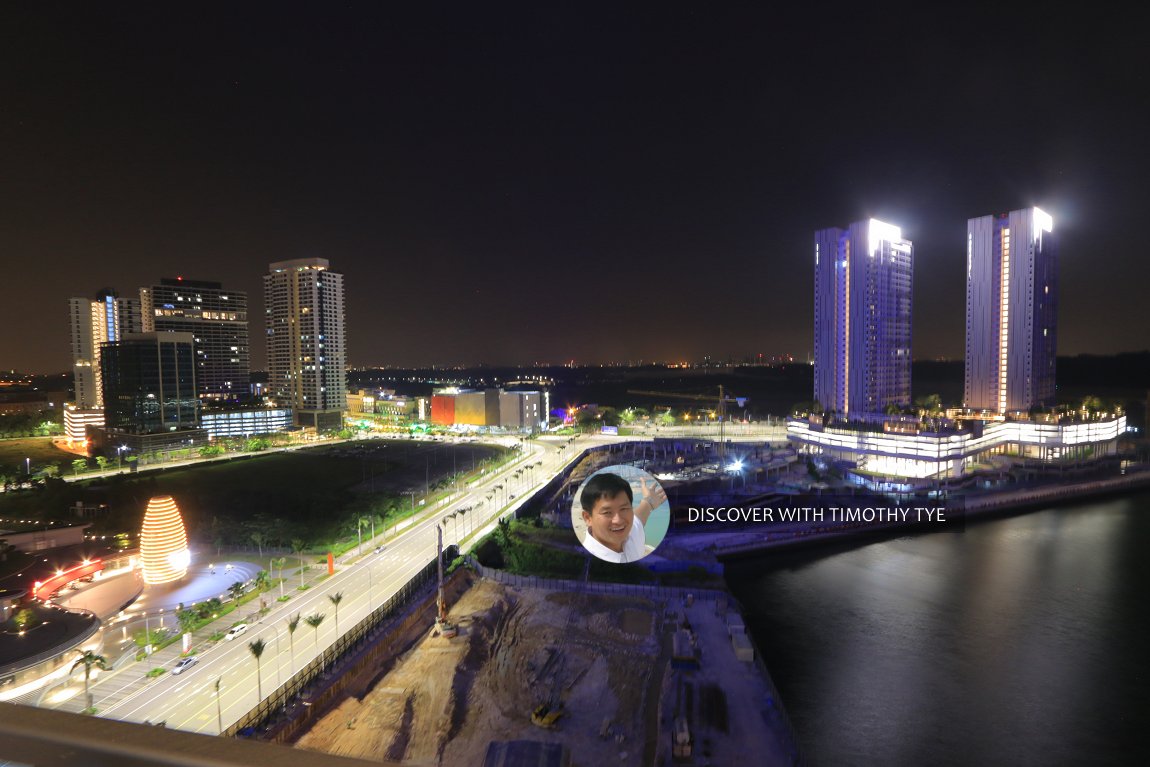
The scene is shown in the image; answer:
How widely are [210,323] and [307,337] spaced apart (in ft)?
45.7

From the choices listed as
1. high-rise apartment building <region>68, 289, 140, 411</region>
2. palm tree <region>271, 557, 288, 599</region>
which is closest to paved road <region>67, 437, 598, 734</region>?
palm tree <region>271, 557, 288, 599</region>

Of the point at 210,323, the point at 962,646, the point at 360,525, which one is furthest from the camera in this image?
the point at 210,323

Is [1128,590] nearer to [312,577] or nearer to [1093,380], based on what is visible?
[312,577]

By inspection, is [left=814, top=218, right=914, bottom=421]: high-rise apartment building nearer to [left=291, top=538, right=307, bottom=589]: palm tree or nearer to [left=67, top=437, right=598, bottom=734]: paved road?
[left=67, top=437, right=598, bottom=734]: paved road

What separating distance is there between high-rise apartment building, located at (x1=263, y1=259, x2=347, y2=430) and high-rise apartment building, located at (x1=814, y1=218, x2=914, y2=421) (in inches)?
1158

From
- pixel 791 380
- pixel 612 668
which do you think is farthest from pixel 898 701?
pixel 791 380

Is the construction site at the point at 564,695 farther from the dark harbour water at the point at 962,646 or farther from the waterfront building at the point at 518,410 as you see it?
the waterfront building at the point at 518,410

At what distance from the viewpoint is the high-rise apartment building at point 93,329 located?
41344 mm

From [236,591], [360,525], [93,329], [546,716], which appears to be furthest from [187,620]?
[93,329]

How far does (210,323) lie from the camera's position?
164 feet

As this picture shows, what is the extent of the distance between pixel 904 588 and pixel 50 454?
34114 mm

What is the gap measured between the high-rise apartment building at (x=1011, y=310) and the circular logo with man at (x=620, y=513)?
25.5 m

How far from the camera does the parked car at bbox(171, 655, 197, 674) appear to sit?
8609mm

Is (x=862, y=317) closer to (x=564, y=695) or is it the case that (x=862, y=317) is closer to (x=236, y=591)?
(x=564, y=695)
